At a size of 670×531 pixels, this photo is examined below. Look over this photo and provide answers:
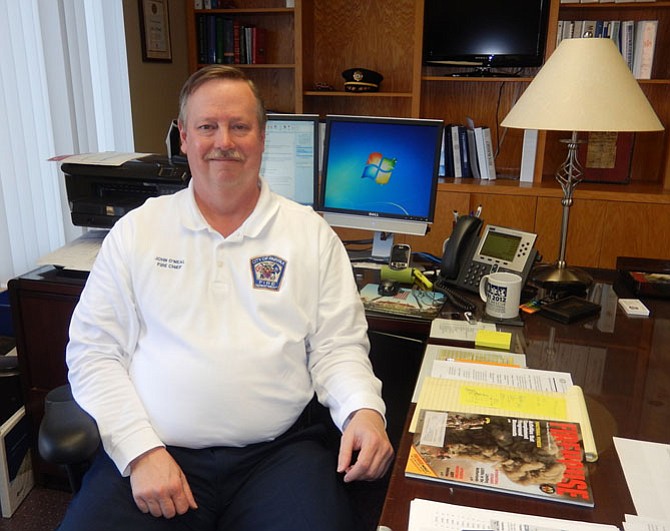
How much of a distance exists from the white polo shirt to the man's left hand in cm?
5

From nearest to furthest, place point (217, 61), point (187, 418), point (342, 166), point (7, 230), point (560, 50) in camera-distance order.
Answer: point (187, 418), point (560, 50), point (342, 166), point (7, 230), point (217, 61)

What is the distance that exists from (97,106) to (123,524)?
236 centimetres

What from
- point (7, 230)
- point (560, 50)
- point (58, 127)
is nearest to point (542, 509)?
point (560, 50)

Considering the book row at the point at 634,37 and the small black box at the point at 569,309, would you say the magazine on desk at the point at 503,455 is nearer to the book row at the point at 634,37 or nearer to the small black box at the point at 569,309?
the small black box at the point at 569,309

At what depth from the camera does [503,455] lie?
3.33ft

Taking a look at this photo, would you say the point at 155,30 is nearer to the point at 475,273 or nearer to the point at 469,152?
the point at 469,152

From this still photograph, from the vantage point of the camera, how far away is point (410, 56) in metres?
3.63

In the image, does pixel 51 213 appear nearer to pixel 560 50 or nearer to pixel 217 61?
pixel 217 61

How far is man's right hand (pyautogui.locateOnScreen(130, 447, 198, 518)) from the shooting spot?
116cm

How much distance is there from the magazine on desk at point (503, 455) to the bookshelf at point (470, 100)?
1965 millimetres

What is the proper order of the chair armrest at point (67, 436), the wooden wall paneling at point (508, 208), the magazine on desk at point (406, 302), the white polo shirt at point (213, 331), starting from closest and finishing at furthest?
the chair armrest at point (67, 436)
the white polo shirt at point (213, 331)
the magazine on desk at point (406, 302)
the wooden wall paneling at point (508, 208)

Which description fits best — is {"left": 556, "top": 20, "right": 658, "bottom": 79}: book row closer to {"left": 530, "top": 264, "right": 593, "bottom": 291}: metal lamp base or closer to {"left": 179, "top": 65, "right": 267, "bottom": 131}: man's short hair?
{"left": 530, "top": 264, "right": 593, "bottom": 291}: metal lamp base

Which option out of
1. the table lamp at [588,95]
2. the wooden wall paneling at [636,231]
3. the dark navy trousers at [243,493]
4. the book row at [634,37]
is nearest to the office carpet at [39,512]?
the dark navy trousers at [243,493]

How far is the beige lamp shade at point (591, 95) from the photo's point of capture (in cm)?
161
